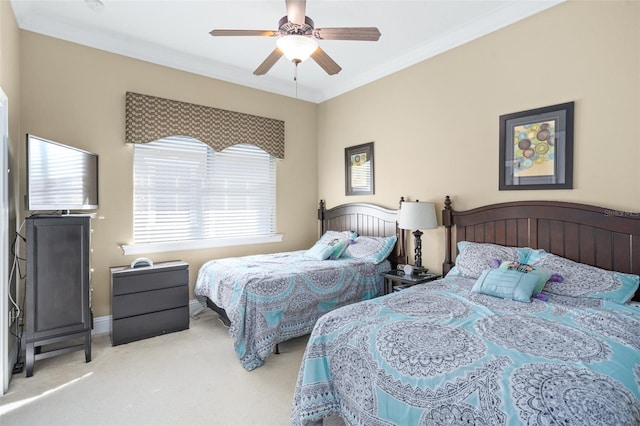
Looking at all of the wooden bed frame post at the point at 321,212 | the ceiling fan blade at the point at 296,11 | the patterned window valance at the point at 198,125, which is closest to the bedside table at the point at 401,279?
the wooden bed frame post at the point at 321,212

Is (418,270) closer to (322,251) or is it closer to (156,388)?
(322,251)

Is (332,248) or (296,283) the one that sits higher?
(332,248)

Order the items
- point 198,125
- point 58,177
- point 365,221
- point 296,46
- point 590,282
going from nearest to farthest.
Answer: point 590,282, point 296,46, point 58,177, point 198,125, point 365,221

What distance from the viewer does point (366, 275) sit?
139 inches

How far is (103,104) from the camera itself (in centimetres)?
344

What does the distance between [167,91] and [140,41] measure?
1.76 feet

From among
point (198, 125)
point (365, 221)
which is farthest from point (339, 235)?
point (198, 125)

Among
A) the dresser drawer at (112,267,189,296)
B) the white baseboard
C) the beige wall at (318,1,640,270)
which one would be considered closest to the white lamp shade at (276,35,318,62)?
the beige wall at (318,1,640,270)

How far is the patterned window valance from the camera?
11.7 feet

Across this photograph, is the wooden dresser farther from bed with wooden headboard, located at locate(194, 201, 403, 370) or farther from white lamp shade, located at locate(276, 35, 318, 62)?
white lamp shade, located at locate(276, 35, 318, 62)

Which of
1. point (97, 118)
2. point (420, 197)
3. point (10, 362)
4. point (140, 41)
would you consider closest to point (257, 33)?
point (140, 41)

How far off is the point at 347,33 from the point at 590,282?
7.74ft

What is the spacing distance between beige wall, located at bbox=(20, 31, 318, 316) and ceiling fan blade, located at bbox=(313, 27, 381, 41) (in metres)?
2.24

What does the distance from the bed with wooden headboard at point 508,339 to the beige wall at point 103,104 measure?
271 centimetres
